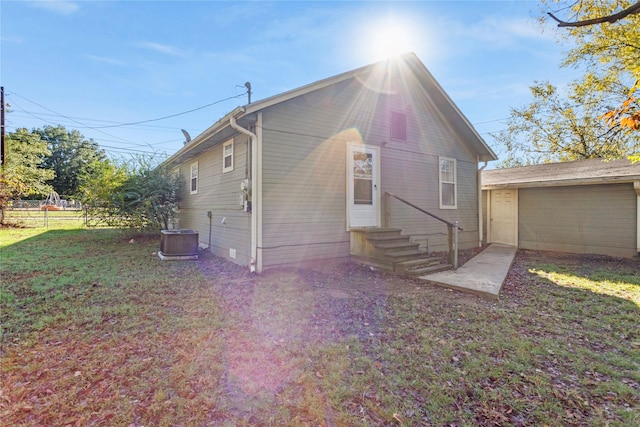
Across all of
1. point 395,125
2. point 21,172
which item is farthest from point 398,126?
point 21,172

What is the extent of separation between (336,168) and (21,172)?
1755 cm

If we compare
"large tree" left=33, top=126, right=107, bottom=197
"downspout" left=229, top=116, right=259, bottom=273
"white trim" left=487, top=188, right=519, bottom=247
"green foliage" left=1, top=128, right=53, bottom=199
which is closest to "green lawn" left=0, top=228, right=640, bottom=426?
"downspout" left=229, top=116, right=259, bottom=273

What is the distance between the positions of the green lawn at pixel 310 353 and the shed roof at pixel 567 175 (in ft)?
14.8

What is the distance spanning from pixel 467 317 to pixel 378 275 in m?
2.34

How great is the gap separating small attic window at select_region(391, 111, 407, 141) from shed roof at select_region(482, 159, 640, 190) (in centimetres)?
464

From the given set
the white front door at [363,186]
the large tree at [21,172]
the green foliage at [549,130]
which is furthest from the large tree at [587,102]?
the large tree at [21,172]

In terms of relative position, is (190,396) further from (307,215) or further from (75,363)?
(307,215)

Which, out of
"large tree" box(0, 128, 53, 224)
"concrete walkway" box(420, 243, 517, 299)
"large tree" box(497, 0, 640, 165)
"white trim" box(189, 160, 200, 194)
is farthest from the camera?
"large tree" box(0, 128, 53, 224)

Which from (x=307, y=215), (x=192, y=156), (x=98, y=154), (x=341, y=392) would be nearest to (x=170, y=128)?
(x=192, y=156)

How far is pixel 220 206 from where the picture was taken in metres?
7.98

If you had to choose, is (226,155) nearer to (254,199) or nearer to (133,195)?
(254,199)

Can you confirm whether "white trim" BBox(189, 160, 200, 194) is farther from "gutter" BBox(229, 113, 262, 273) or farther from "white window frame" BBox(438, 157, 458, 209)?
"white window frame" BBox(438, 157, 458, 209)

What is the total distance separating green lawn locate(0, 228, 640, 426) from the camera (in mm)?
2070

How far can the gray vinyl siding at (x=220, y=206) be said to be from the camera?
6.67 m
